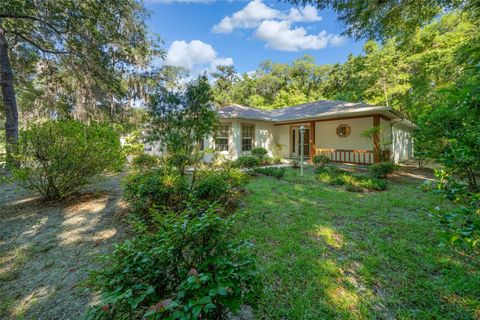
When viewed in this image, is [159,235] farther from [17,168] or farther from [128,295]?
[17,168]

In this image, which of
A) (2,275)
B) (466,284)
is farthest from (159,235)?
(466,284)

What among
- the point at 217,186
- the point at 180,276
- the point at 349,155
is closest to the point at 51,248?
the point at 217,186

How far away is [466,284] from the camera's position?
2.12 metres

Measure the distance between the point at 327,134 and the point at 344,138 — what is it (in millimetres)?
1015

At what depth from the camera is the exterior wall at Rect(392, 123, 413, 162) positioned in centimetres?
1199

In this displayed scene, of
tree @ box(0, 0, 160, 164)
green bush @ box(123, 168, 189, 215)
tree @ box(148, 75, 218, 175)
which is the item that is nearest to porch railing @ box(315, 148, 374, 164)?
tree @ box(148, 75, 218, 175)

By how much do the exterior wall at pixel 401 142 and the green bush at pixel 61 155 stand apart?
13489 mm

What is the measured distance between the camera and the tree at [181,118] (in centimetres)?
468

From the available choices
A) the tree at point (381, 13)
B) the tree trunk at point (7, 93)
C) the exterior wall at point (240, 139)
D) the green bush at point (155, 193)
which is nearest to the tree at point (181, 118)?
the green bush at point (155, 193)

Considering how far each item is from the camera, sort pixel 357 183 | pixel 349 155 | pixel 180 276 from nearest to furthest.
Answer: pixel 180 276 → pixel 357 183 → pixel 349 155

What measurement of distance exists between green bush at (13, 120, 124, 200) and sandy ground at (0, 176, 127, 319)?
1.65 ft

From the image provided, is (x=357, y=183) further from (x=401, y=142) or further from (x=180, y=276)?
(x=401, y=142)

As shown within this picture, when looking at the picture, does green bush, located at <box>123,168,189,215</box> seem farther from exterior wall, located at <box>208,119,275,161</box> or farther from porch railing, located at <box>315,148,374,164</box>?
porch railing, located at <box>315,148,374,164</box>

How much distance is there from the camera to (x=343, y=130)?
11.6m
